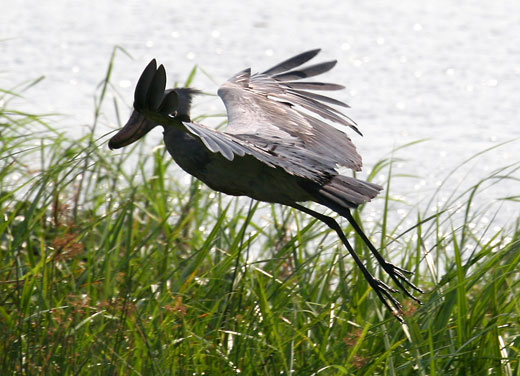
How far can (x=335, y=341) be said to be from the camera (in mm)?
3352

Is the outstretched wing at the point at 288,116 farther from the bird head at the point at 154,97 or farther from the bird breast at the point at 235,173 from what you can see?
the bird head at the point at 154,97

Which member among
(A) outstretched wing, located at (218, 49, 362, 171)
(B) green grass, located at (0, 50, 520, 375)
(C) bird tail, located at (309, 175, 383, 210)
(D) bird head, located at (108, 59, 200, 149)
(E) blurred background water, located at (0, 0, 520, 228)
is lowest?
(B) green grass, located at (0, 50, 520, 375)

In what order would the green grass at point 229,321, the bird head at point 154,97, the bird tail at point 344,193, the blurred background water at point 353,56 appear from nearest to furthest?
the bird head at point 154,97 → the green grass at point 229,321 → the bird tail at point 344,193 → the blurred background water at point 353,56

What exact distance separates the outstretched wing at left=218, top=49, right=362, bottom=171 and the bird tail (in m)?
0.07

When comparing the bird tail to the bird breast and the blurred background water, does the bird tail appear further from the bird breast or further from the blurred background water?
the blurred background water

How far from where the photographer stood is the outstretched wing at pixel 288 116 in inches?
127

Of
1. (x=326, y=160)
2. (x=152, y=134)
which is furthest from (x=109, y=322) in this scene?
(x=152, y=134)

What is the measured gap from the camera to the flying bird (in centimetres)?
269

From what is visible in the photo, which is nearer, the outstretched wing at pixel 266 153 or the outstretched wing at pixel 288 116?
the outstretched wing at pixel 266 153

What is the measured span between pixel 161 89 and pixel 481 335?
1.20 m

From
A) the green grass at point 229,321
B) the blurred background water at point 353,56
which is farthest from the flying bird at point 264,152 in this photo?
the blurred background water at point 353,56

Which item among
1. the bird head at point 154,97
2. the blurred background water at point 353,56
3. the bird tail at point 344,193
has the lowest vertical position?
the bird tail at point 344,193

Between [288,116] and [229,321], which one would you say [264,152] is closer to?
[229,321]

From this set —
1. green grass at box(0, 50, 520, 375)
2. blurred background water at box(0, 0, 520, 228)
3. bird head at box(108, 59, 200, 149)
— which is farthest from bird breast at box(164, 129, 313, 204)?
blurred background water at box(0, 0, 520, 228)
